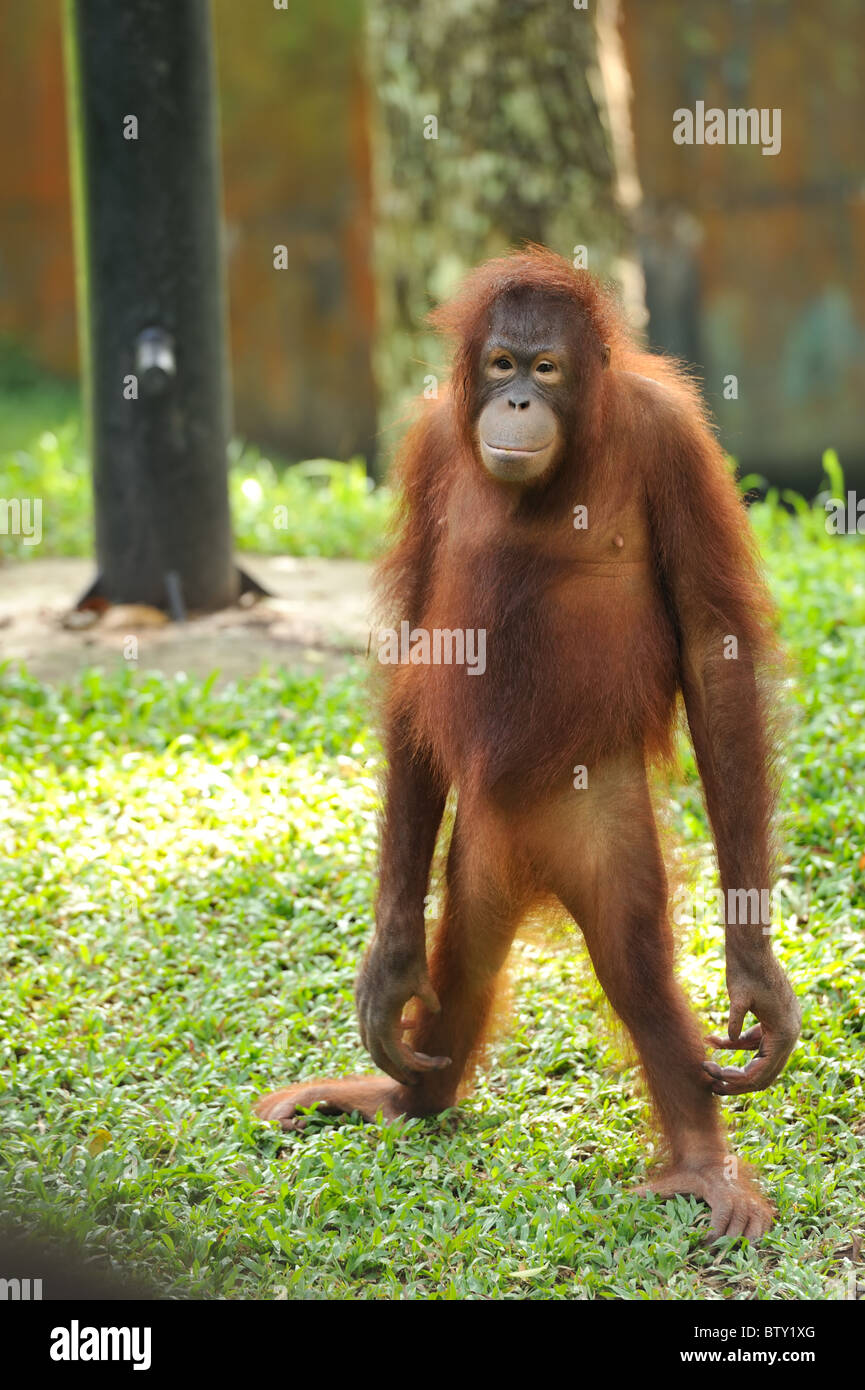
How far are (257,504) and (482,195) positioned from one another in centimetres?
178

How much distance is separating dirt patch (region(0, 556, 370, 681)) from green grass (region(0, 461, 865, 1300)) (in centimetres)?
25

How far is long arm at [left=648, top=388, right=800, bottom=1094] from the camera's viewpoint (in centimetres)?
300

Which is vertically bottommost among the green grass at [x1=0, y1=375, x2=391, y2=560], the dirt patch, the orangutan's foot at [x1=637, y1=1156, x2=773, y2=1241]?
the orangutan's foot at [x1=637, y1=1156, x2=773, y2=1241]

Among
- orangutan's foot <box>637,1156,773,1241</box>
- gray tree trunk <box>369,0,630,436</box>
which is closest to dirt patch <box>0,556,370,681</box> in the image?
gray tree trunk <box>369,0,630,436</box>

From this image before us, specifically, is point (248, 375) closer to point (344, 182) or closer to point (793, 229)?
point (344, 182)

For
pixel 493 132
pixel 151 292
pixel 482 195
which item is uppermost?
pixel 493 132

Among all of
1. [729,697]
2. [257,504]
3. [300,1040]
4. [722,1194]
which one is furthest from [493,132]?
[722,1194]

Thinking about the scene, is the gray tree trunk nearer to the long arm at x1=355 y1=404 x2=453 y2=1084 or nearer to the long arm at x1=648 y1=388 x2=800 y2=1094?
the long arm at x1=355 y1=404 x2=453 y2=1084

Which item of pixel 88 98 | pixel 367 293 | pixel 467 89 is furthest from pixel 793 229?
pixel 88 98

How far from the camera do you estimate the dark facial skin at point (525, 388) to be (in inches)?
112

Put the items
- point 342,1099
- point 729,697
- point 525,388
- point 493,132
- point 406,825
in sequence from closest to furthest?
point 525,388 < point 729,697 < point 406,825 < point 342,1099 < point 493,132

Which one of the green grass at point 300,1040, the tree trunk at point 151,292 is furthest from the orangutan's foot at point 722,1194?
the tree trunk at point 151,292

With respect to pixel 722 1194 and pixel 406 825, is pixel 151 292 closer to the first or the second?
pixel 406 825

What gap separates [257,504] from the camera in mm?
7809
